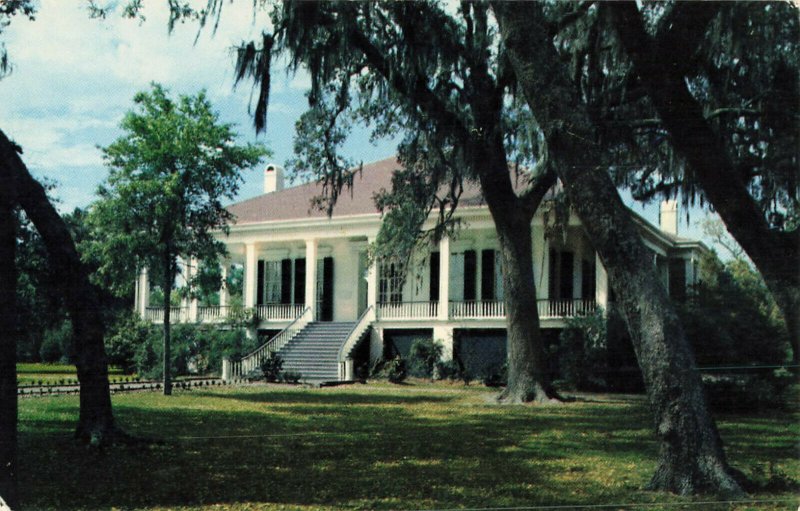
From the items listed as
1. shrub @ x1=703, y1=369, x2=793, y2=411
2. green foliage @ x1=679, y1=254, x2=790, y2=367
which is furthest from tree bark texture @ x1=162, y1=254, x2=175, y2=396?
shrub @ x1=703, y1=369, x2=793, y2=411

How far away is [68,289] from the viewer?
5.60 meters

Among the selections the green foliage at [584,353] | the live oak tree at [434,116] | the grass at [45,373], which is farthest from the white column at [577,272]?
the grass at [45,373]

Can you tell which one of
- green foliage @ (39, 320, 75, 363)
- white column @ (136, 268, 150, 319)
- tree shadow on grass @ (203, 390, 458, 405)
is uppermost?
white column @ (136, 268, 150, 319)

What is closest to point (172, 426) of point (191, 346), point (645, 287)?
point (191, 346)

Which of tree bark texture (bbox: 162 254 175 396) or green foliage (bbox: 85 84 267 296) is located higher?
green foliage (bbox: 85 84 267 296)

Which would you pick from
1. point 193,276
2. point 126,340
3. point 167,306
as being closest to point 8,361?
point 126,340

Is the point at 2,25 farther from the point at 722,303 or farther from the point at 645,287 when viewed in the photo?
the point at 722,303

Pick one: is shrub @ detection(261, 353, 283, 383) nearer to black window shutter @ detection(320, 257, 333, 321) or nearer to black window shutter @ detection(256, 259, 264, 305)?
black window shutter @ detection(256, 259, 264, 305)

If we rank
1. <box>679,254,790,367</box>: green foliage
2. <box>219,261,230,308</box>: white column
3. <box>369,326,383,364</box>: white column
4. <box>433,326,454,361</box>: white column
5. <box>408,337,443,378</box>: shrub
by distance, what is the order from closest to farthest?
<box>679,254,790,367</box>: green foliage, <box>219,261,230,308</box>: white column, <box>408,337,443,378</box>: shrub, <box>433,326,454,361</box>: white column, <box>369,326,383,364</box>: white column

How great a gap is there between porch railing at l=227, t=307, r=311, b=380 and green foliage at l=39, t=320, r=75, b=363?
4270 mm

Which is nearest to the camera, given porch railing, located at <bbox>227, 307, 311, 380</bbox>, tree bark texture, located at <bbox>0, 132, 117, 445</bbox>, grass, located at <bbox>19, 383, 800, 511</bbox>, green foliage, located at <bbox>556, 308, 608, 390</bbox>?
grass, located at <bbox>19, 383, 800, 511</bbox>

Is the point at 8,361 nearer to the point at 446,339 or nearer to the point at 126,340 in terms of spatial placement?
the point at 126,340

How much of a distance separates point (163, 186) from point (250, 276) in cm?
424

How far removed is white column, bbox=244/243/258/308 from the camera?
34.6 ft
